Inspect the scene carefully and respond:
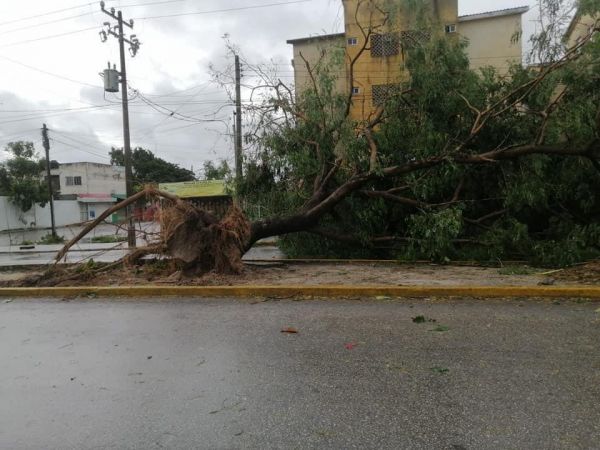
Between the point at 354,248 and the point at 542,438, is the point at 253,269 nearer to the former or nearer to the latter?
the point at 354,248

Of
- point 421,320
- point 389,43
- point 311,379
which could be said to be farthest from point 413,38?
point 311,379

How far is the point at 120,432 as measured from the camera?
323 centimetres

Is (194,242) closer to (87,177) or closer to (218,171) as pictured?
(218,171)

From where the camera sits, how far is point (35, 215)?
44.4m

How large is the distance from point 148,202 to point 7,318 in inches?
141

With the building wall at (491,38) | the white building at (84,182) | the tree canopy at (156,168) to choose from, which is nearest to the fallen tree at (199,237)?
the building wall at (491,38)

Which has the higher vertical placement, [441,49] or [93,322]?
[441,49]

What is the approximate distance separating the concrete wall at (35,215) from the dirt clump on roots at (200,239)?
34457 millimetres

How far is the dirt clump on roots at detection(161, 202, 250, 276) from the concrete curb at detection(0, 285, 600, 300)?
998 millimetres

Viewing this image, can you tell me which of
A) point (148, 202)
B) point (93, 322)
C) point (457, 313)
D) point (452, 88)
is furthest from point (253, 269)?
point (452, 88)

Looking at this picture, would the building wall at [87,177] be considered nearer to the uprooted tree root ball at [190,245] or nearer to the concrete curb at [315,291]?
the uprooted tree root ball at [190,245]

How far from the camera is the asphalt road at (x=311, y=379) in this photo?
123 inches

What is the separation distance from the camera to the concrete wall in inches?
1633

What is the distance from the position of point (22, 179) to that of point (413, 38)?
42127 mm
